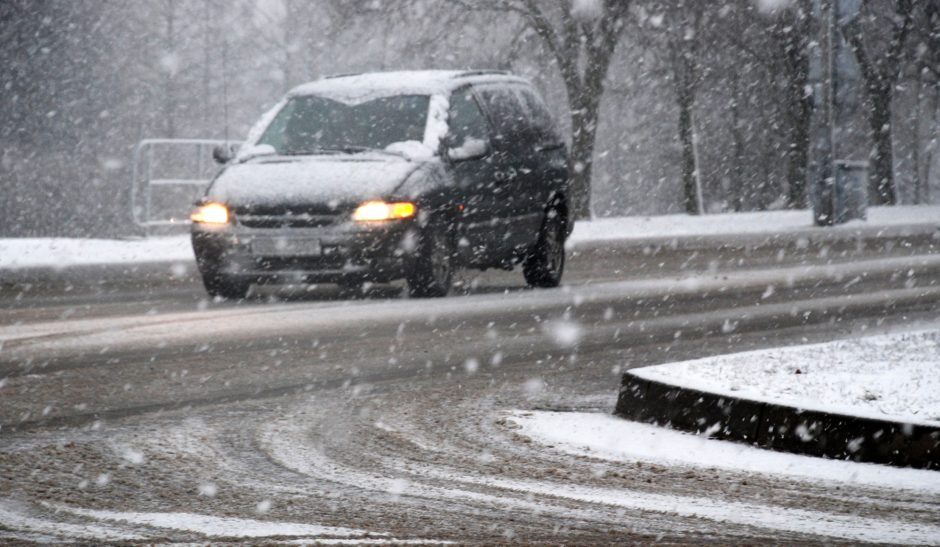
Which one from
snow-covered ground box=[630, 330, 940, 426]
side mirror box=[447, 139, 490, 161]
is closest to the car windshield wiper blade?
side mirror box=[447, 139, 490, 161]

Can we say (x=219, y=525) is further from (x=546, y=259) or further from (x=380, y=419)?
(x=546, y=259)

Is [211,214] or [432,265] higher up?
[211,214]

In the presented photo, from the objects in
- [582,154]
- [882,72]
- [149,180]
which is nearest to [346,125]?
[149,180]

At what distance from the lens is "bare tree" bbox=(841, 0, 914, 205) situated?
43031 mm

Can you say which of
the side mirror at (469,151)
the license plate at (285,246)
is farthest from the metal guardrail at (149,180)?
the license plate at (285,246)

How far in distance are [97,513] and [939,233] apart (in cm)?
2252

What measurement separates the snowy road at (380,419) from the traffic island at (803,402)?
0.47 m

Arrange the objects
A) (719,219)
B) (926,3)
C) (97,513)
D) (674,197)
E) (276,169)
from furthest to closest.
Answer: (674,197) < (926,3) < (719,219) < (276,169) < (97,513)

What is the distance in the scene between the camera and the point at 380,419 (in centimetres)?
848

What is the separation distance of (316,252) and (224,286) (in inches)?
39.0

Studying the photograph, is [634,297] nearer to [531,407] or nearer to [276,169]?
[276,169]

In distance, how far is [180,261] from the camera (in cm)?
1923

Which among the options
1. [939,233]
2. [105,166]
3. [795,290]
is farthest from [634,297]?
[105,166]

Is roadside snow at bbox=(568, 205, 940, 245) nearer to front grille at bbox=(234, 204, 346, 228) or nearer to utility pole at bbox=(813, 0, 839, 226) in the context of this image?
utility pole at bbox=(813, 0, 839, 226)
